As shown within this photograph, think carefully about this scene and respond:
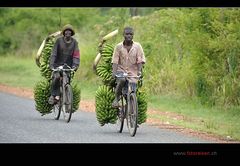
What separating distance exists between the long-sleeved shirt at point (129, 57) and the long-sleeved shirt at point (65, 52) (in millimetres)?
2079

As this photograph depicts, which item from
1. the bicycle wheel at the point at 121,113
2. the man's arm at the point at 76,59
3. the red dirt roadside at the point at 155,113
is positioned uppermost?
the man's arm at the point at 76,59

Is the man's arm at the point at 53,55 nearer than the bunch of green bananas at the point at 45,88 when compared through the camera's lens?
Yes

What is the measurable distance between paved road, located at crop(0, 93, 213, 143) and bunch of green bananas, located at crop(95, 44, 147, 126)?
250 mm

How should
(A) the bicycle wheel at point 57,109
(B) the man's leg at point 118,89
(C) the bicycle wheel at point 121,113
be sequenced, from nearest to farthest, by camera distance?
(B) the man's leg at point 118,89, (C) the bicycle wheel at point 121,113, (A) the bicycle wheel at point 57,109

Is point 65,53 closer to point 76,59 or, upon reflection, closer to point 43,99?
point 76,59

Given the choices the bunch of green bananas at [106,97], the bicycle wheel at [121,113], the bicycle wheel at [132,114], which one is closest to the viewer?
the bicycle wheel at [132,114]

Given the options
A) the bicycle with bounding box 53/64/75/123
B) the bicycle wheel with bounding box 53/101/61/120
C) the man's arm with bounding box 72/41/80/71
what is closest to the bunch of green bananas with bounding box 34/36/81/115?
the bicycle wheel with bounding box 53/101/61/120

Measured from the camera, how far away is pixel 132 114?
14.3 m

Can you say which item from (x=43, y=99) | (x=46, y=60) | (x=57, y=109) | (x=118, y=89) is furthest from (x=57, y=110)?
(x=118, y=89)

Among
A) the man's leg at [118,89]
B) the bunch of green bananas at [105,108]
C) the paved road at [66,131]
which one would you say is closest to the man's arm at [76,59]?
the paved road at [66,131]

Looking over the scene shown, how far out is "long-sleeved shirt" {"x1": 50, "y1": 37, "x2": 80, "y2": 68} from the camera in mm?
16406

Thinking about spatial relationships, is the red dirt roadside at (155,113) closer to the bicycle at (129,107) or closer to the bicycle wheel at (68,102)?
the bicycle at (129,107)

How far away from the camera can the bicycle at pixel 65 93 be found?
16.3 m

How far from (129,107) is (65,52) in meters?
2.56
